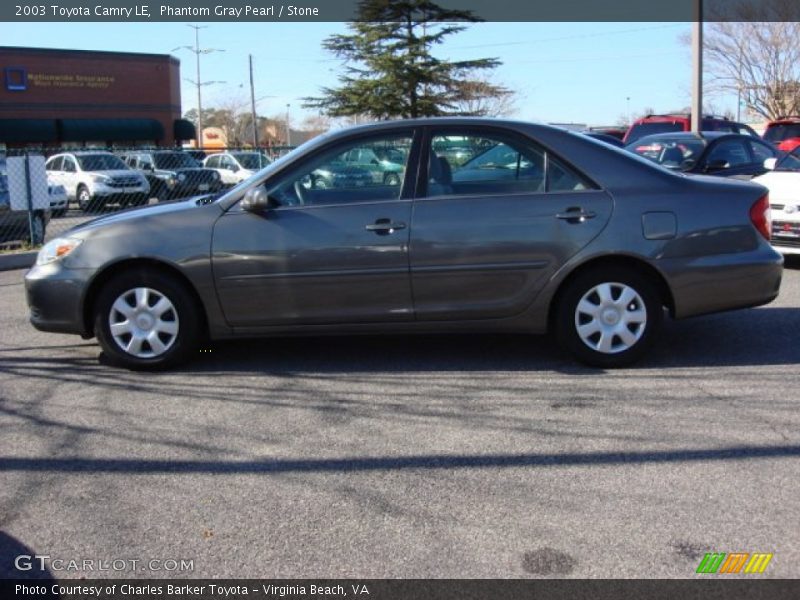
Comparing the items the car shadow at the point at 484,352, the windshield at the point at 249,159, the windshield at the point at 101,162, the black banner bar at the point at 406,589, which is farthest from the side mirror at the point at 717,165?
the windshield at the point at 249,159

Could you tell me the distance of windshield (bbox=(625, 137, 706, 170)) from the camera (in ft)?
35.3

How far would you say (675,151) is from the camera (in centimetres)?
1110

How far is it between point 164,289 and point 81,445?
1.43 meters

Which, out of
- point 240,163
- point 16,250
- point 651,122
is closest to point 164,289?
point 16,250

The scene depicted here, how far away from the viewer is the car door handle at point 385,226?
5.43 meters

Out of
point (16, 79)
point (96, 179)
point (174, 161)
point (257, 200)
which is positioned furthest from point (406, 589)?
point (16, 79)

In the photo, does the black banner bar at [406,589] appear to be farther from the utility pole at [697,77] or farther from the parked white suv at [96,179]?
the parked white suv at [96,179]

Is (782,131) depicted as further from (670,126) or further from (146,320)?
(146,320)

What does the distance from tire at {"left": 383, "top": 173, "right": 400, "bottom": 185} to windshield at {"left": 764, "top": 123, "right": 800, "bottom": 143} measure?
17.5 metres

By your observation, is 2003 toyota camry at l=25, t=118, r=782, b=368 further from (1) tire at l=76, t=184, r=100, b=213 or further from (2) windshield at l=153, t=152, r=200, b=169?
(2) windshield at l=153, t=152, r=200, b=169

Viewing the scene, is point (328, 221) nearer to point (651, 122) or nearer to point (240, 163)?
point (651, 122)

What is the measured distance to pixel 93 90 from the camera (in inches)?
1645

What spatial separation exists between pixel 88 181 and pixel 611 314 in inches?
737

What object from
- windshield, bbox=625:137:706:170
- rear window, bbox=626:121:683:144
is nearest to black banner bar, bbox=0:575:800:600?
windshield, bbox=625:137:706:170
